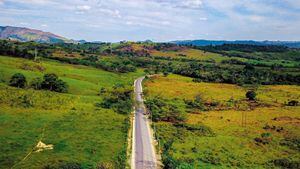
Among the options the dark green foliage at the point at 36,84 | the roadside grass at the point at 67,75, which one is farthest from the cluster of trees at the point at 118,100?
the dark green foliage at the point at 36,84

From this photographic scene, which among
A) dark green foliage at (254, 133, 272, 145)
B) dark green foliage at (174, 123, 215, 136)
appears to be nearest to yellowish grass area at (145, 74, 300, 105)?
dark green foliage at (174, 123, 215, 136)

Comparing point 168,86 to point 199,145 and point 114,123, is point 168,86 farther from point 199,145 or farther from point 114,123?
point 199,145

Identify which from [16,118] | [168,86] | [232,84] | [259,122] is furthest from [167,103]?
[232,84]

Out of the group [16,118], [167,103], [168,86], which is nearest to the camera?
[16,118]

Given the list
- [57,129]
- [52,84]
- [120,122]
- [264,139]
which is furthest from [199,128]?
[52,84]

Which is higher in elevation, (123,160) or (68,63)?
(68,63)

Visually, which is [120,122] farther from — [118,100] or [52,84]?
[52,84]
